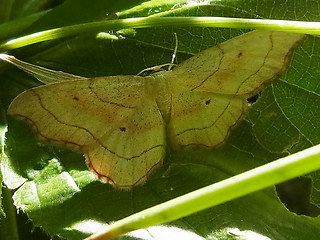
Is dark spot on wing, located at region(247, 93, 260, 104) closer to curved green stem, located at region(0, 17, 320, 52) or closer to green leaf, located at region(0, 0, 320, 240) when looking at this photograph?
green leaf, located at region(0, 0, 320, 240)

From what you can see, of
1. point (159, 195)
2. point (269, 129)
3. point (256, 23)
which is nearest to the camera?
point (256, 23)

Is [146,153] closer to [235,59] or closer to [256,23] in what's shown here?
[235,59]

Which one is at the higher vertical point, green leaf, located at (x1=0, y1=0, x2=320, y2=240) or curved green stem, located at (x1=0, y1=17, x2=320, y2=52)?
curved green stem, located at (x1=0, y1=17, x2=320, y2=52)

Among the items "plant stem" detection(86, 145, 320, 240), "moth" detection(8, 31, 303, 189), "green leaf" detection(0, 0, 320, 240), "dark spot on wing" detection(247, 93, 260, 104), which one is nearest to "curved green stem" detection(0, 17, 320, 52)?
"moth" detection(8, 31, 303, 189)

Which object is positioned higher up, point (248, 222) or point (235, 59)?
point (235, 59)

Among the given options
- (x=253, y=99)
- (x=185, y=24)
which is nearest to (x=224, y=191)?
(x=185, y=24)

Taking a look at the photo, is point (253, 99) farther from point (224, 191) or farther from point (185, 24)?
point (224, 191)

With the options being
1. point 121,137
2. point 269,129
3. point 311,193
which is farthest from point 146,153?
point 311,193
